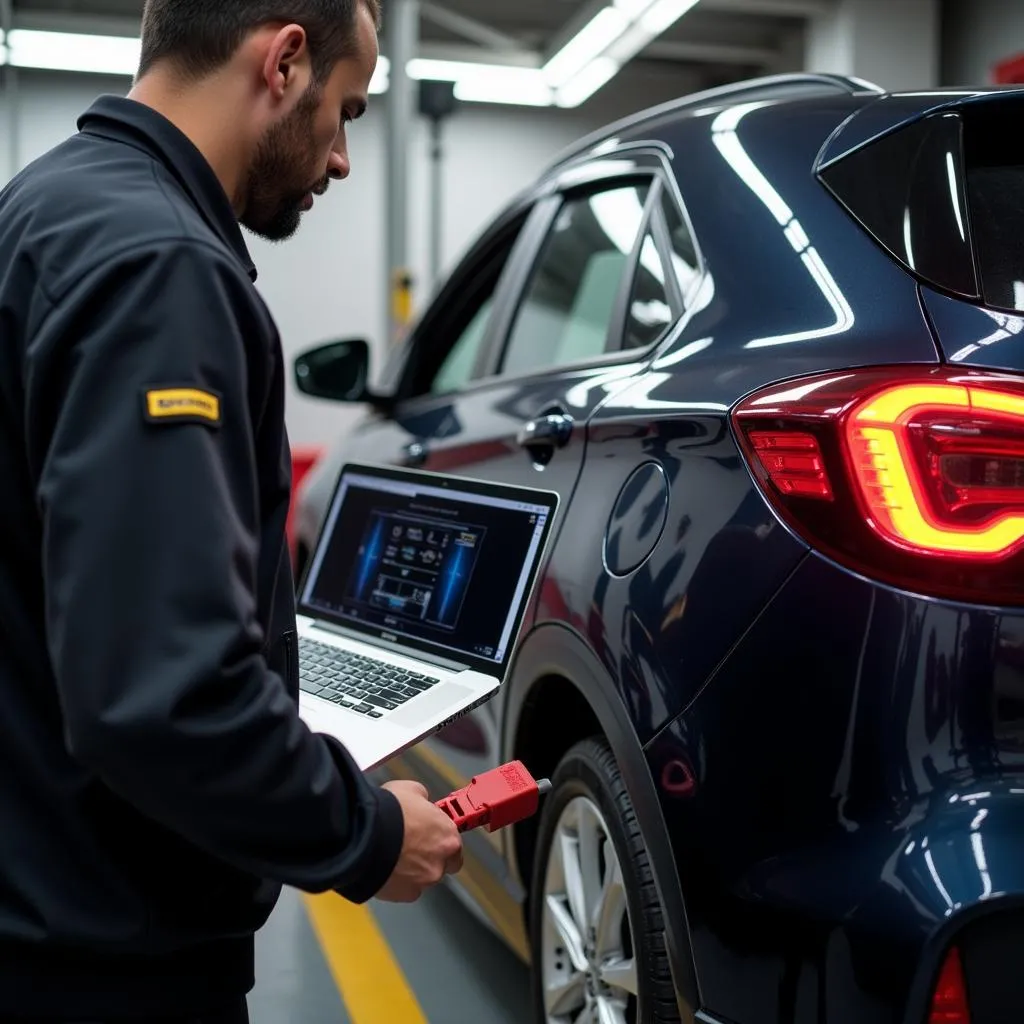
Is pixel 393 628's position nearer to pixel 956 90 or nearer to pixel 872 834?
pixel 872 834

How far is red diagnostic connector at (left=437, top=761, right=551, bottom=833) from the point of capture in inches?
52.7

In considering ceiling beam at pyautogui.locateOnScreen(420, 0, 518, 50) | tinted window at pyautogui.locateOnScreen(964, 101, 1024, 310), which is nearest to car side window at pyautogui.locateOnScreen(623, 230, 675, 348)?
tinted window at pyautogui.locateOnScreen(964, 101, 1024, 310)

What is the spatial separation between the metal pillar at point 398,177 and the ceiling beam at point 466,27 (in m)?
3.70

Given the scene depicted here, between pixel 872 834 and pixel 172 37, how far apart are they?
Answer: 1063 mm

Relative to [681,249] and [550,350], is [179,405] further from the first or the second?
[550,350]

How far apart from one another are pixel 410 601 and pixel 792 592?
1.91 ft

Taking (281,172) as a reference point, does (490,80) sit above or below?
above

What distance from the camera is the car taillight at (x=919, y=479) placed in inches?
54.8

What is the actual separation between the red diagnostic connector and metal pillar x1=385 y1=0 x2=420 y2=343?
681 centimetres

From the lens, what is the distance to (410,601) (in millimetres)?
1825

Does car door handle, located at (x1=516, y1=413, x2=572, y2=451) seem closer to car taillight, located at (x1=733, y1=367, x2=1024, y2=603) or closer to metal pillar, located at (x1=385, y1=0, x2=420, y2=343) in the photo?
car taillight, located at (x1=733, y1=367, x2=1024, y2=603)

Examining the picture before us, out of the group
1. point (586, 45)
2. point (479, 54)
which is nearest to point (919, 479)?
point (586, 45)

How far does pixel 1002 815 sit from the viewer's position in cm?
133

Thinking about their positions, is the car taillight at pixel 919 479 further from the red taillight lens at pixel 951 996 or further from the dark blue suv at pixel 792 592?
the red taillight lens at pixel 951 996
